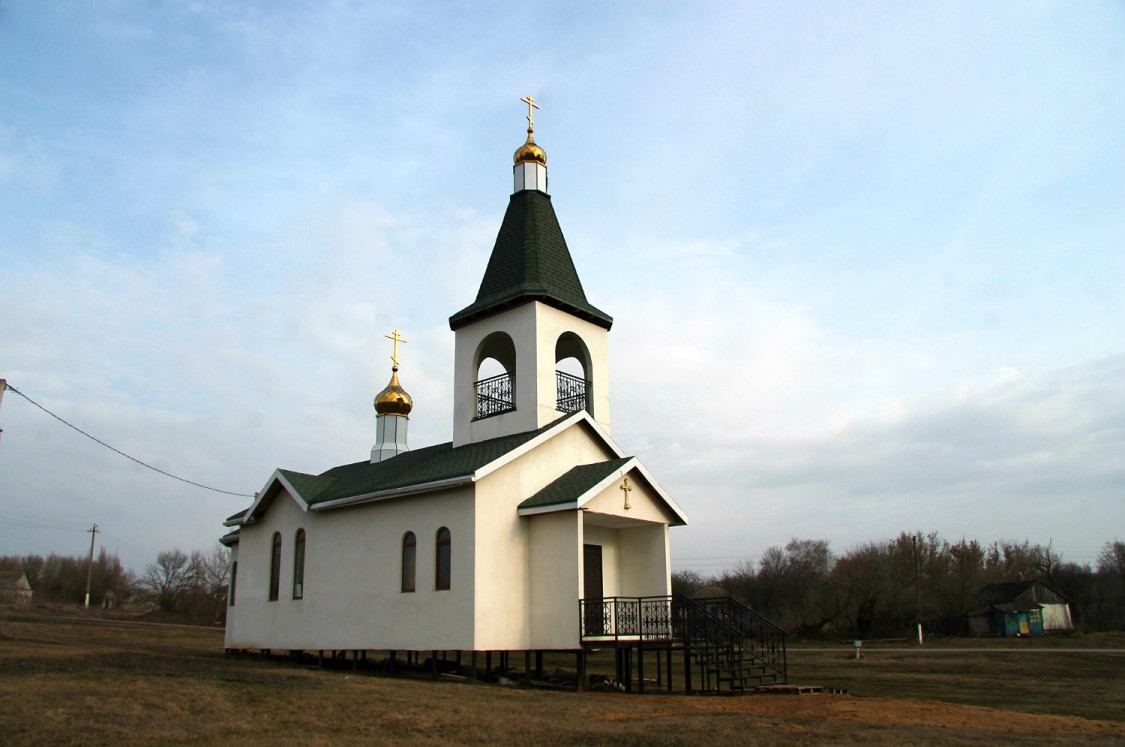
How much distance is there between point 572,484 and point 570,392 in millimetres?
3283

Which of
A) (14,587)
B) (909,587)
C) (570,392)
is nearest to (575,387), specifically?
(570,392)

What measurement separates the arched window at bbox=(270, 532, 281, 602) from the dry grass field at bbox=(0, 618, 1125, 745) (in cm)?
453

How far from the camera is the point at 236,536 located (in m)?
26.0

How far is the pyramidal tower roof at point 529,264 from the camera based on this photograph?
20203mm

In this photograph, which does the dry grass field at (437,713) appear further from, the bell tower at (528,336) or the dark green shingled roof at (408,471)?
the bell tower at (528,336)

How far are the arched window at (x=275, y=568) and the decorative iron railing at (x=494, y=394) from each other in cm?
686

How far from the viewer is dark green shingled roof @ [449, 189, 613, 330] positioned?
20.1 metres

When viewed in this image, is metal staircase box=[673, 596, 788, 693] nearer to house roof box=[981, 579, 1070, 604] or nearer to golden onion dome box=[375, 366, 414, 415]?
golden onion dome box=[375, 366, 414, 415]

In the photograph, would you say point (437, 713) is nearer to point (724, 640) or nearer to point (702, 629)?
point (702, 629)

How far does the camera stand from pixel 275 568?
75.6 feet

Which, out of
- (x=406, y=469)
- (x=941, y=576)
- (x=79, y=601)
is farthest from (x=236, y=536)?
(x=79, y=601)

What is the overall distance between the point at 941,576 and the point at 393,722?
197ft

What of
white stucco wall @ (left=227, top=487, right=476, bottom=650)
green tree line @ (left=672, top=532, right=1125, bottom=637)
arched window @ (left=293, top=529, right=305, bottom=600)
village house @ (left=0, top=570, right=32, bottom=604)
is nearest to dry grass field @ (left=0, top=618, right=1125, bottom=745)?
white stucco wall @ (left=227, top=487, right=476, bottom=650)

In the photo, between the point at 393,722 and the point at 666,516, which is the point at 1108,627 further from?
the point at 393,722
